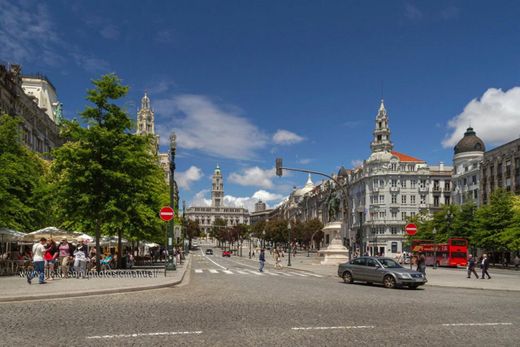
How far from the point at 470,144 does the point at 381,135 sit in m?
35.6

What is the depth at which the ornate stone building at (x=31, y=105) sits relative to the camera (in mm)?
52250

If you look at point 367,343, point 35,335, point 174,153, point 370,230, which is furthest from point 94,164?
point 370,230

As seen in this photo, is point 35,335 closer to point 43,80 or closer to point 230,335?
point 230,335

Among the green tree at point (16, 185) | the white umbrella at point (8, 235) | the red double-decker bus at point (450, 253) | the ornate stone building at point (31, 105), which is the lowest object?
the red double-decker bus at point (450, 253)

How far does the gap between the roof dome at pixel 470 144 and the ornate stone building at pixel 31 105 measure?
72.9 meters

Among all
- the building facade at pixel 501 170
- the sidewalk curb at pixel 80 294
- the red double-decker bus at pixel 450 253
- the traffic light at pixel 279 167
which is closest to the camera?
the sidewalk curb at pixel 80 294

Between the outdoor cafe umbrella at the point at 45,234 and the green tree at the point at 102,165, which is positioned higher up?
the green tree at the point at 102,165

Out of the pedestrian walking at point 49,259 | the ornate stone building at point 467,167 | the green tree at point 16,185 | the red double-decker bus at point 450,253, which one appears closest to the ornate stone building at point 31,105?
the green tree at point 16,185

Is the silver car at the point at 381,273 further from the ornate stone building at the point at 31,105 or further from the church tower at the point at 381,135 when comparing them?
the church tower at the point at 381,135

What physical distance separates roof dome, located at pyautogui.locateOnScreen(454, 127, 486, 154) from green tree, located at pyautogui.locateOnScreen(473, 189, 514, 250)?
109ft

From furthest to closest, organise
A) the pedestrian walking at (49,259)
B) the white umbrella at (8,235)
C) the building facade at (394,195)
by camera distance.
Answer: the building facade at (394,195), the white umbrella at (8,235), the pedestrian walking at (49,259)

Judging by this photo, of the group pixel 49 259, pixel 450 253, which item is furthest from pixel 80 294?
pixel 450 253

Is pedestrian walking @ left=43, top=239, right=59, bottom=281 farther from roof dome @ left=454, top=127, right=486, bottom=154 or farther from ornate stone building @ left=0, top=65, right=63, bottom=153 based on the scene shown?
roof dome @ left=454, top=127, right=486, bottom=154

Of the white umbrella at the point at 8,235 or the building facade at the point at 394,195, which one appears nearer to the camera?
the white umbrella at the point at 8,235
